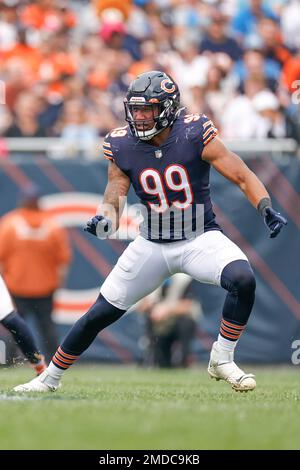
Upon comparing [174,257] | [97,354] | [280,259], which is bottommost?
[97,354]

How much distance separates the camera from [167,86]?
635 cm

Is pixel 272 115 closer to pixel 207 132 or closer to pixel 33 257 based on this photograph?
pixel 33 257

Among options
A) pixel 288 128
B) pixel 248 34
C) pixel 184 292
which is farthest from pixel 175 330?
pixel 248 34

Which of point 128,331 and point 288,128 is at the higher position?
point 288,128

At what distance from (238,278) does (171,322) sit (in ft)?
15.7

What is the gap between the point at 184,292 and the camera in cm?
1086

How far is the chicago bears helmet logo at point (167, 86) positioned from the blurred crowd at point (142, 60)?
178 inches

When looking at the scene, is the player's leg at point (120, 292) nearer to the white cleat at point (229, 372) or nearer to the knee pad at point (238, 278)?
the knee pad at point (238, 278)

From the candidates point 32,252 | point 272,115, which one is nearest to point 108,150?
point 32,252

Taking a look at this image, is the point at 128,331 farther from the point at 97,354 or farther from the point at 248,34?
the point at 248,34

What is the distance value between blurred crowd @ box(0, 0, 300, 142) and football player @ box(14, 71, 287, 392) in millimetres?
4642

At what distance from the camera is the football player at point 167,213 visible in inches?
244

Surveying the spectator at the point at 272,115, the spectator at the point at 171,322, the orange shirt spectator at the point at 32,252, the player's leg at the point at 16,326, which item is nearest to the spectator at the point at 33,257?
the orange shirt spectator at the point at 32,252
